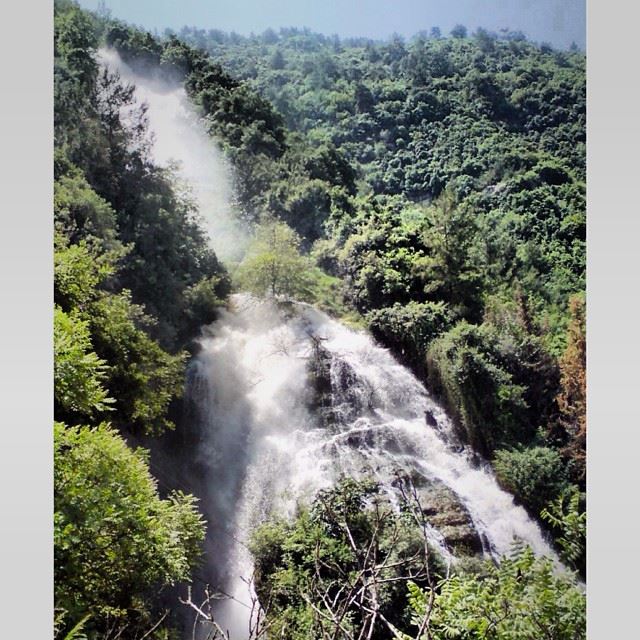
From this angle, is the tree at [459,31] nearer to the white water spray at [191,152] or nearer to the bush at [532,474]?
the white water spray at [191,152]

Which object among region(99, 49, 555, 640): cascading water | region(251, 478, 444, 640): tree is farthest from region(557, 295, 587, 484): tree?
region(251, 478, 444, 640): tree

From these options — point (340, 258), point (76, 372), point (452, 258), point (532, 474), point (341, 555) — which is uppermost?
point (452, 258)

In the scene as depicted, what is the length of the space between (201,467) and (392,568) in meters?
1.02

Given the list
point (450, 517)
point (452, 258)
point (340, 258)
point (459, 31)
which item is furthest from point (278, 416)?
point (459, 31)

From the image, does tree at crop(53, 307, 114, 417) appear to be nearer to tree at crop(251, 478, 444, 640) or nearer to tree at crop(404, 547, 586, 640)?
tree at crop(251, 478, 444, 640)

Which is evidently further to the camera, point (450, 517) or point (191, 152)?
point (191, 152)

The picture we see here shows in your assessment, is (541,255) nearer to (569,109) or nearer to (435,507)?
(569,109)

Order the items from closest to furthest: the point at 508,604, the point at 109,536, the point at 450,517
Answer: the point at 508,604, the point at 109,536, the point at 450,517

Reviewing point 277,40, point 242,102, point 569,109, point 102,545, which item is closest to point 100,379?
point 102,545

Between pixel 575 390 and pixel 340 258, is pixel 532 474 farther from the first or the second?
pixel 340 258

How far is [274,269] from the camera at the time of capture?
4562 mm

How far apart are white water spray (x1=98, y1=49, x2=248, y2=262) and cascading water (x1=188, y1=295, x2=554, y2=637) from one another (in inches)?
14.1

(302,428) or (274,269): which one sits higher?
(274,269)

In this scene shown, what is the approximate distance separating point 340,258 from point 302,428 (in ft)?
2.81
